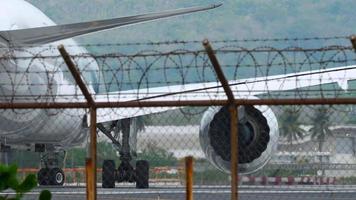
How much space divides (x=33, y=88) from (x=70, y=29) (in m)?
5.20

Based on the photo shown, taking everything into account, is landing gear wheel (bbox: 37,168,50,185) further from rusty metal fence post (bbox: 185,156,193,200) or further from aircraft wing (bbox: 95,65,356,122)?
rusty metal fence post (bbox: 185,156,193,200)

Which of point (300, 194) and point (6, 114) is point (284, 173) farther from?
→ point (6, 114)

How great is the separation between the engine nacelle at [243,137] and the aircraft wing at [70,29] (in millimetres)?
3793

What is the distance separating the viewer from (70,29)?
66.5ft

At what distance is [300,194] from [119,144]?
565 cm

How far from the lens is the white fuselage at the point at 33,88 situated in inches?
951

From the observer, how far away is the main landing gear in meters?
29.9

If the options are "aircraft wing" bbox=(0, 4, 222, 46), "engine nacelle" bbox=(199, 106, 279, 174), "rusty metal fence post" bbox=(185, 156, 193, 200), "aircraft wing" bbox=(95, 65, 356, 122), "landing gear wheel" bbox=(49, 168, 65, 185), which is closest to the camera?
"rusty metal fence post" bbox=(185, 156, 193, 200)

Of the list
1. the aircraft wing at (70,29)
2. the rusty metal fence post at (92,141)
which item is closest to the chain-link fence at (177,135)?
the aircraft wing at (70,29)

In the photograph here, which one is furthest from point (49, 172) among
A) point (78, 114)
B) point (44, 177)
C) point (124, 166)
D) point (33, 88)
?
point (33, 88)

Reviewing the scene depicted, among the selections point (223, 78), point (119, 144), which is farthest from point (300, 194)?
point (223, 78)

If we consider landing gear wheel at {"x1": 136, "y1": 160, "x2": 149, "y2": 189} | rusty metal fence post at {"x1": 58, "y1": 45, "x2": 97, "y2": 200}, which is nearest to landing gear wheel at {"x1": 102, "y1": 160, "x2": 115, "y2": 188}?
landing gear wheel at {"x1": 136, "y1": 160, "x2": 149, "y2": 189}

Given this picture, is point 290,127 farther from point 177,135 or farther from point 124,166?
point 124,166

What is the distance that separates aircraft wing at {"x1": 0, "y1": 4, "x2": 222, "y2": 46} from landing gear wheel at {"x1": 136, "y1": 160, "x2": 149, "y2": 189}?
8.42 m
